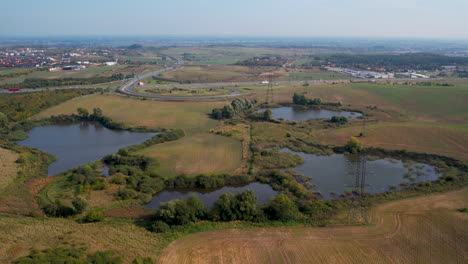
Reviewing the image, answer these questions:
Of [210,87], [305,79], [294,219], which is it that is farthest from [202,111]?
[305,79]

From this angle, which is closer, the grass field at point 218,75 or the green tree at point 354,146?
the green tree at point 354,146

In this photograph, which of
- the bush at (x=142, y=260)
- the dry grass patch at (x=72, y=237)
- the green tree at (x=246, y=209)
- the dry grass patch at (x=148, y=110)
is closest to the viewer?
the bush at (x=142, y=260)

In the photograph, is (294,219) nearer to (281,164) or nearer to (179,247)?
(179,247)

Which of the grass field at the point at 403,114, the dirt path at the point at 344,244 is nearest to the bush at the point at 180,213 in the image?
the dirt path at the point at 344,244

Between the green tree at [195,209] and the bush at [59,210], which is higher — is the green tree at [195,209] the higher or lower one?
the higher one

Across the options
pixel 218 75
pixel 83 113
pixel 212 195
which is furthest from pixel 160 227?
pixel 218 75

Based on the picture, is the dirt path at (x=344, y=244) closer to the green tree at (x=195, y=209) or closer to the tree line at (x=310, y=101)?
the green tree at (x=195, y=209)

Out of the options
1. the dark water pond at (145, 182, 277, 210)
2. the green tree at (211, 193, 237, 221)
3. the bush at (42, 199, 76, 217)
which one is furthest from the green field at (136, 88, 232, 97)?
the green tree at (211, 193, 237, 221)
